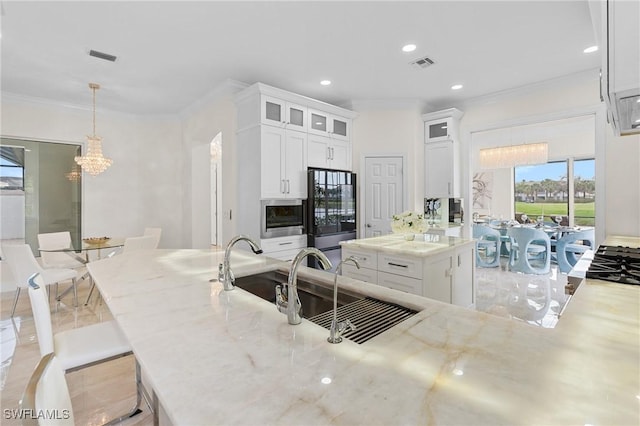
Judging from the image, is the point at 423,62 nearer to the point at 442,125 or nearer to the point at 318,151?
the point at 442,125

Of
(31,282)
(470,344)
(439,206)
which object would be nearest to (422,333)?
(470,344)

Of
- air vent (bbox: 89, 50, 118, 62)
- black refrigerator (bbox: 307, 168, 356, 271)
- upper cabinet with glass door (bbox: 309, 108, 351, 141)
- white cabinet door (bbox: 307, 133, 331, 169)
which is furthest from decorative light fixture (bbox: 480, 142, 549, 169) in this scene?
air vent (bbox: 89, 50, 118, 62)

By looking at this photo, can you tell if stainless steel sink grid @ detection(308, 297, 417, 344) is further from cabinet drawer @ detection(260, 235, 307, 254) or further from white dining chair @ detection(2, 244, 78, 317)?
white dining chair @ detection(2, 244, 78, 317)

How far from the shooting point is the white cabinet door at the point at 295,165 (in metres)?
4.04

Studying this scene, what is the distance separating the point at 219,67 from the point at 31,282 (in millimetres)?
2890

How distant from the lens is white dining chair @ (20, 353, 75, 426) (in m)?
0.69

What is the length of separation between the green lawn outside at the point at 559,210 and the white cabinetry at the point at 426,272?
589 cm

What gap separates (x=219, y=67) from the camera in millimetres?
3588

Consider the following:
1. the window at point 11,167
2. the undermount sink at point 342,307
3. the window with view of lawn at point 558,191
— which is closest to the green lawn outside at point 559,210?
the window with view of lawn at point 558,191

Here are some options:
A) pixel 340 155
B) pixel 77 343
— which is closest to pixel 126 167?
pixel 340 155

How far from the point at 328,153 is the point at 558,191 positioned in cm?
633

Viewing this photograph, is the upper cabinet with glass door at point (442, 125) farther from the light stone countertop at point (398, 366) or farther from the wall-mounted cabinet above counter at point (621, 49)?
the light stone countertop at point (398, 366)

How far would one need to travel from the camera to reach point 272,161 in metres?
3.88

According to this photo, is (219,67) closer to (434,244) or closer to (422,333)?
(434,244)
